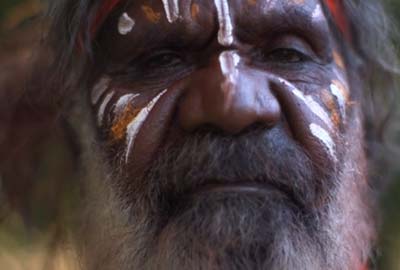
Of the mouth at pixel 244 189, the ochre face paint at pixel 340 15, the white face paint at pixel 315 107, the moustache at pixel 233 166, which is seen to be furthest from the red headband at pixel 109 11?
the mouth at pixel 244 189

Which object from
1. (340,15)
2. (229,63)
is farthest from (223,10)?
(340,15)

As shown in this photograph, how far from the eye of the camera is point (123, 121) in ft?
6.79

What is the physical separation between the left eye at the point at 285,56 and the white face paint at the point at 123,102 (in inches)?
11.3

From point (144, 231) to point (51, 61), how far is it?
20.3 inches

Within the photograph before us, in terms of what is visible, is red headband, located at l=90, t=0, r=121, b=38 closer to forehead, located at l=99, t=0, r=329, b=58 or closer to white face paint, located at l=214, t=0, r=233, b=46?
forehead, located at l=99, t=0, r=329, b=58

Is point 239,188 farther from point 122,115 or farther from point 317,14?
point 317,14

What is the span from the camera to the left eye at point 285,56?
2045 millimetres

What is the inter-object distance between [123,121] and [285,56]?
0.36 m

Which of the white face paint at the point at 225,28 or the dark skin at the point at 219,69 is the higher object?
the white face paint at the point at 225,28

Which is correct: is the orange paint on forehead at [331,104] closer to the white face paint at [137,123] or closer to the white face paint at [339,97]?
the white face paint at [339,97]

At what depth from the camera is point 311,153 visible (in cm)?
198

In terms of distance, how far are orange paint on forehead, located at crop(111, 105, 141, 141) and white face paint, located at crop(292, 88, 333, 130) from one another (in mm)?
327

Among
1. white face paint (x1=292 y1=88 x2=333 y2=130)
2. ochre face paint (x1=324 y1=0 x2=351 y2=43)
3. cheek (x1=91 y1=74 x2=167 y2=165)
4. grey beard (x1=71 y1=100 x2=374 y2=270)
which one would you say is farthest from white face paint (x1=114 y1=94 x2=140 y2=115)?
ochre face paint (x1=324 y1=0 x2=351 y2=43)

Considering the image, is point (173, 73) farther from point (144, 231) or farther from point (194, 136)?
point (144, 231)
